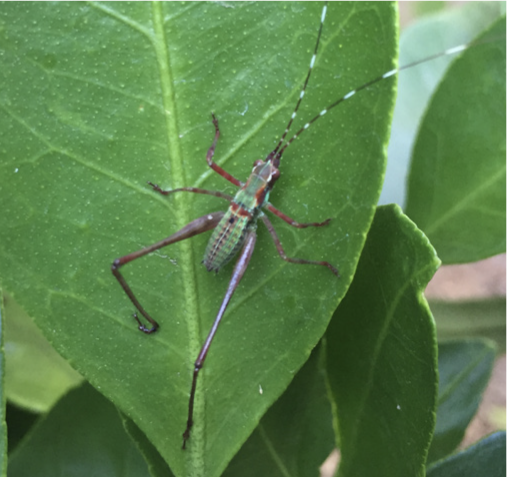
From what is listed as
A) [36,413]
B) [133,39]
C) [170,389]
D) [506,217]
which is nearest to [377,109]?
[133,39]

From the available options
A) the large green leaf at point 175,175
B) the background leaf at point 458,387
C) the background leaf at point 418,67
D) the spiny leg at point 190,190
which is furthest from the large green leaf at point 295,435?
the background leaf at point 418,67

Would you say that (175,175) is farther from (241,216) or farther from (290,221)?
(241,216)

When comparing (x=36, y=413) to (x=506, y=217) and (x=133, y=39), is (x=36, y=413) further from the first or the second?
(x=506, y=217)

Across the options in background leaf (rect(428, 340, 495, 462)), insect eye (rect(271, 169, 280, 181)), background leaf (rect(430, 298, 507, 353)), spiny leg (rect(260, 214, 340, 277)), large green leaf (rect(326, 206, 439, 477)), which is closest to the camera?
large green leaf (rect(326, 206, 439, 477))

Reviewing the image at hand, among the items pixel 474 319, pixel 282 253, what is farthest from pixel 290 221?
pixel 474 319

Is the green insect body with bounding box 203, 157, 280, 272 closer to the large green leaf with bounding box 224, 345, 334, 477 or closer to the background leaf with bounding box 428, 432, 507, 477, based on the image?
the large green leaf with bounding box 224, 345, 334, 477

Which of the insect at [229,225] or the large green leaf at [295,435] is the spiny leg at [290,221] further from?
the large green leaf at [295,435]

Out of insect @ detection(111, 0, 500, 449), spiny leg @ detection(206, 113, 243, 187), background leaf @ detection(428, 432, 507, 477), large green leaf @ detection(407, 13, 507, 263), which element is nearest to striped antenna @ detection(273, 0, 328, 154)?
insect @ detection(111, 0, 500, 449)
